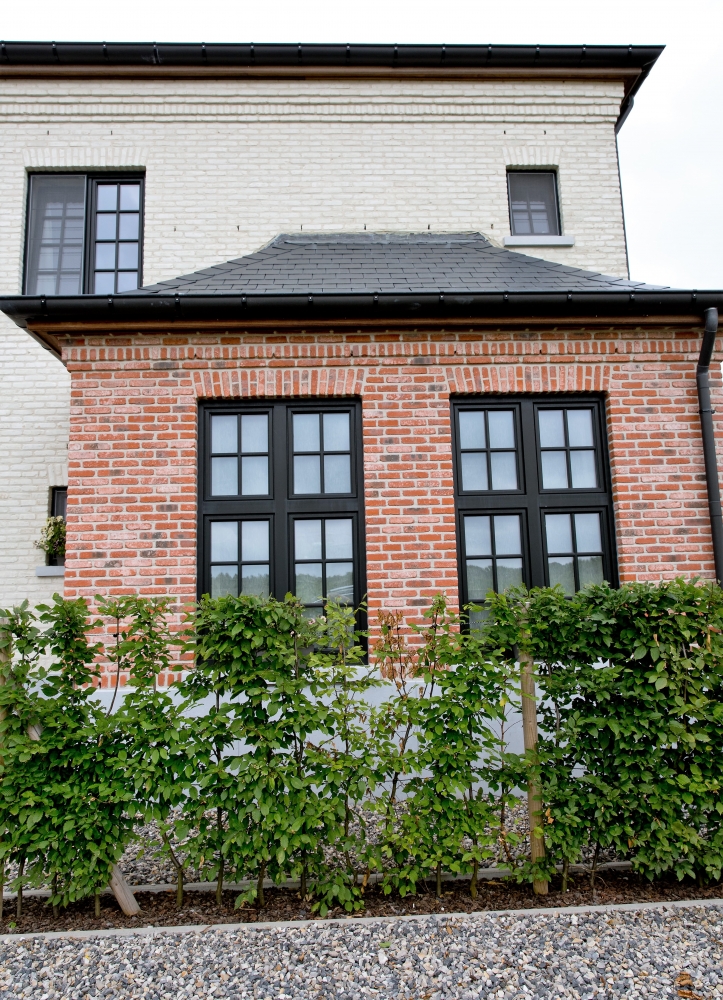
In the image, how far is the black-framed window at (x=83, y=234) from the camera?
8273 millimetres

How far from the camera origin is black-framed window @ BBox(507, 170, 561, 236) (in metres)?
8.67

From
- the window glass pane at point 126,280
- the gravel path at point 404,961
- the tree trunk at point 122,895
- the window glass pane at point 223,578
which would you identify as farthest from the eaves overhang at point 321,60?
the gravel path at point 404,961

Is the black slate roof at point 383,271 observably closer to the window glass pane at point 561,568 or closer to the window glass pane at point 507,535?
the window glass pane at point 507,535

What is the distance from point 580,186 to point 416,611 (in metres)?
5.95

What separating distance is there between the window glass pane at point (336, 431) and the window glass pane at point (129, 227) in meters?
4.07

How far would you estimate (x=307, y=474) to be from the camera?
20.1 ft

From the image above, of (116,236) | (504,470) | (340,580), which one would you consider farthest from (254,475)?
(116,236)

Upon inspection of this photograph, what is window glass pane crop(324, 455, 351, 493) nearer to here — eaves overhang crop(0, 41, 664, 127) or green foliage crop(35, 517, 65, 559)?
green foliage crop(35, 517, 65, 559)

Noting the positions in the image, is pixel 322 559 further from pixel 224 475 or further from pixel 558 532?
pixel 558 532

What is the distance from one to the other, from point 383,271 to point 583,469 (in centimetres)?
266

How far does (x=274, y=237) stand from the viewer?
8.31 meters

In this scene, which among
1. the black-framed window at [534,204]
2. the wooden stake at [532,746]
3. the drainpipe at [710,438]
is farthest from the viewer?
the black-framed window at [534,204]

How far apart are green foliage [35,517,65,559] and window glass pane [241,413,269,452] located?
2589 mm

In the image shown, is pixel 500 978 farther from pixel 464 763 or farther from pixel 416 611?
pixel 416 611
